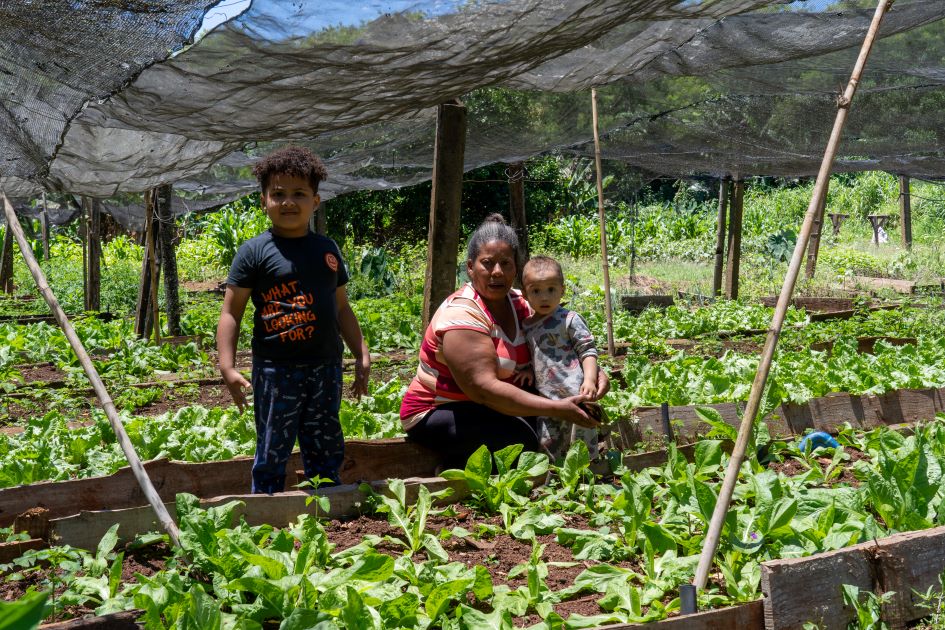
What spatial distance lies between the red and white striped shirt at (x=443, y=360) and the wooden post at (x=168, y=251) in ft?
18.0

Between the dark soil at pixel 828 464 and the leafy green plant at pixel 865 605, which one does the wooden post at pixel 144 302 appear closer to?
the dark soil at pixel 828 464

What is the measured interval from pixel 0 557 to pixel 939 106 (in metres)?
7.10

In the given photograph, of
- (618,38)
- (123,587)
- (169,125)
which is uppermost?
(618,38)

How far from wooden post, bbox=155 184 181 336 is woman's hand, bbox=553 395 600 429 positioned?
6076 millimetres

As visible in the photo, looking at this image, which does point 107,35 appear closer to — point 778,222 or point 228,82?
point 228,82

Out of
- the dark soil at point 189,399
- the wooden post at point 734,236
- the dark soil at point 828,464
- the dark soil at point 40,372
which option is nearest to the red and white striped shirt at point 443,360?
the dark soil at point 828,464

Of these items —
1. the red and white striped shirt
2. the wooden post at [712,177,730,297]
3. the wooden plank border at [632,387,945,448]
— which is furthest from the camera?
the wooden post at [712,177,730,297]

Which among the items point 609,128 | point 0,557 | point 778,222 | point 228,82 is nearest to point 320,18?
point 228,82

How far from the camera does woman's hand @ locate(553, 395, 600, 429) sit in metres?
3.73

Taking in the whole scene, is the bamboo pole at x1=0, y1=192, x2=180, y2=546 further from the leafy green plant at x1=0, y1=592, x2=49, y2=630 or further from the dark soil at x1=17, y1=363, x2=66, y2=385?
the dark soil at x1=17, y1=363, x2=66, y2=385

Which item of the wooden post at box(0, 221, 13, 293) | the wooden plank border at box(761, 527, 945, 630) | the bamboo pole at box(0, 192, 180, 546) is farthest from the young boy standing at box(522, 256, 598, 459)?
the wooden post at box(0, 221, 13, 293)

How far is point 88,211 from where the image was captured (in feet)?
43.5

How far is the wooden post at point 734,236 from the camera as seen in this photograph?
11.8m

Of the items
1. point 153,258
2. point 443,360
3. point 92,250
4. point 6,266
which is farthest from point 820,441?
point 6,266
